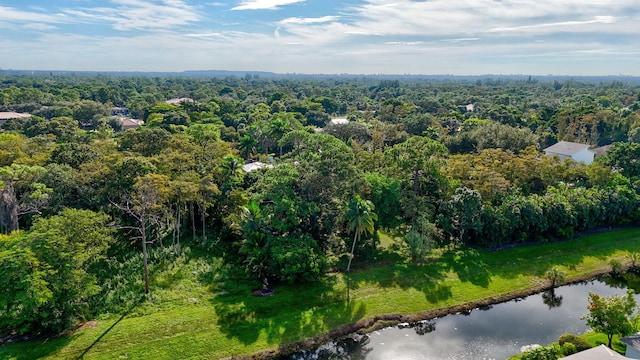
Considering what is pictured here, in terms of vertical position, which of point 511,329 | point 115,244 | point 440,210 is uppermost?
point 440,210

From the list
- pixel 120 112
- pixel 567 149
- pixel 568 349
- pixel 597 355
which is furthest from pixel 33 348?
pixel 120 112

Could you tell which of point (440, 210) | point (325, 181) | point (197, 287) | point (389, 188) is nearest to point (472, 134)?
point (440, 210)

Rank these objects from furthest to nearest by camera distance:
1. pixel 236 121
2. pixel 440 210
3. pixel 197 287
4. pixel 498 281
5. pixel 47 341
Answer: pixel 236 121, pixel 440 210, pixel 498 281, pixel 197 287, pixel 47 341

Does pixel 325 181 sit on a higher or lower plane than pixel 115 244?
higher

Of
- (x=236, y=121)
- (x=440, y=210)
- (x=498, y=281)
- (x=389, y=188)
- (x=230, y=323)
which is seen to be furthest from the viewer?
(x=236, y=121)

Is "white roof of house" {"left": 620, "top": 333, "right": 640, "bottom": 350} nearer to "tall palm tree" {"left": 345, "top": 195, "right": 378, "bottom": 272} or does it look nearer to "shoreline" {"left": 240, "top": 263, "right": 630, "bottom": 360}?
"shoreline" {"left": 240, "top": 263, "right": 630, "bottom": 360}

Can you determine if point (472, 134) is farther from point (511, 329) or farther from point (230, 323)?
point (230, 323)

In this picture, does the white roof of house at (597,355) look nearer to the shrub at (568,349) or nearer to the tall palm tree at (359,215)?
the shrub at (568,349)
